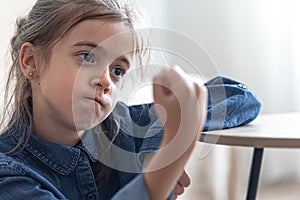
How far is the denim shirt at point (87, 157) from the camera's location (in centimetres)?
68

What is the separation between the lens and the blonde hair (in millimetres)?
745

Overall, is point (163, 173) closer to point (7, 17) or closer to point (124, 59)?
point (124, 59)

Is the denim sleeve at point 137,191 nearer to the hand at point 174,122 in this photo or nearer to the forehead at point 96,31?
the hand at point 174,122

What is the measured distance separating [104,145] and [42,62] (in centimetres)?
15

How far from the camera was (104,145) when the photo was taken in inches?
31.5

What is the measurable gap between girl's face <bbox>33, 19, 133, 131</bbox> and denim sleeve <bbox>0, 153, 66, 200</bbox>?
0.33 feet

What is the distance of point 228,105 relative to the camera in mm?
882

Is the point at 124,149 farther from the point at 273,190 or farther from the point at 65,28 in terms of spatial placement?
the point at 273,190

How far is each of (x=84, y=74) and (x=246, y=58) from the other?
3.58 feet

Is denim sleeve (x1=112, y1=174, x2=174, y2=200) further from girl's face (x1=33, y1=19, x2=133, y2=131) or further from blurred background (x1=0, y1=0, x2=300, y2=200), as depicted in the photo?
blurred background (x1=0, y1=0, x2=300, y2=200)

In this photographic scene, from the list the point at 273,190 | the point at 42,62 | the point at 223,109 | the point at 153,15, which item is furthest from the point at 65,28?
the point at 273,190

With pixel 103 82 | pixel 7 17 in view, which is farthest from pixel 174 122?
pixel 7 17

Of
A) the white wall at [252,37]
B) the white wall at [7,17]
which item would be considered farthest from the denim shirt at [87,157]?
the white wall at [252,37]

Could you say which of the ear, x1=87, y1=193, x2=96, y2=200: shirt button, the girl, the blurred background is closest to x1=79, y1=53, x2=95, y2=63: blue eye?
the girl
